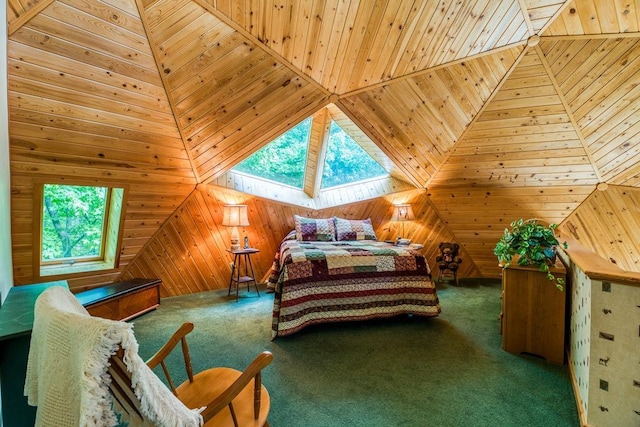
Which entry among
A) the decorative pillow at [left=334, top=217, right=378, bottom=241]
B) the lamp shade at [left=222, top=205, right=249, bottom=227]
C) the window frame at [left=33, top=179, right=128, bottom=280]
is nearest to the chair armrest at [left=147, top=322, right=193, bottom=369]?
the window frame at [left=33, top=179, right=128, bottom=280]

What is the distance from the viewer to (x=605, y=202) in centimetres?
364

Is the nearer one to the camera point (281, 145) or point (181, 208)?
point (181, 208)

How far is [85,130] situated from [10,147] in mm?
478

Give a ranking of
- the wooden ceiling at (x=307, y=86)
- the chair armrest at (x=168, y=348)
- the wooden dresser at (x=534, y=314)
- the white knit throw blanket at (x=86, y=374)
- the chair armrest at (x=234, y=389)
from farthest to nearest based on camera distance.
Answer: the wooden dresser at (x=534, y=314) < the wooden ceiling at (x=307, y=86) < the chair armrest at (x=168, y=348) < the chair armrest at (x=234, y=389) < the white knit throw blanket at (x=86, y=374)

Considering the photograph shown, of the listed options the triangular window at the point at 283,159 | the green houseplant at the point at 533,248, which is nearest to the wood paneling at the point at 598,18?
the green houseplant at the point at 533,248

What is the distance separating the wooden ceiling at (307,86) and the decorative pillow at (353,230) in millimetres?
1409

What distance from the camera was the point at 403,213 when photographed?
474 cm

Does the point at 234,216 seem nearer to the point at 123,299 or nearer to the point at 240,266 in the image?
the point at 240,266

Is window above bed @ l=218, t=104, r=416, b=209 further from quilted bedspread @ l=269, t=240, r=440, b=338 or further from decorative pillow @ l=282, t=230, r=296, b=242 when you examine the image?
quilted bedspread @ l=269, t=240, r=440, b=338

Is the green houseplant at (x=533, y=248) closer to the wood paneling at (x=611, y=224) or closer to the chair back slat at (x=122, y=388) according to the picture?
the wood paneling at (x=611, y=224)

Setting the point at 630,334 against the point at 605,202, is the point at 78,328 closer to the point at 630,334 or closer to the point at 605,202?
the point at 630,334

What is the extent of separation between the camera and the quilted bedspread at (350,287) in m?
2.85

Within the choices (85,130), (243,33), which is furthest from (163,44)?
(85,130)

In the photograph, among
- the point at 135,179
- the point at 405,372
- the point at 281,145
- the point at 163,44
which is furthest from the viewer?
the point at 281,145
